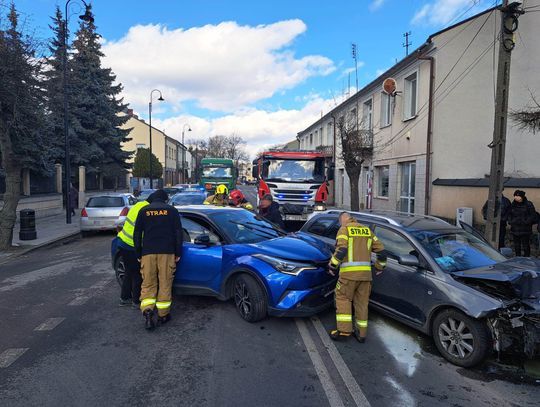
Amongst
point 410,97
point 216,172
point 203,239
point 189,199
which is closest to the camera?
point 203,239

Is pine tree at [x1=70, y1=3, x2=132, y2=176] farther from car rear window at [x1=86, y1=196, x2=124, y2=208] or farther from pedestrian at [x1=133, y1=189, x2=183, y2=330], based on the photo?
pedestrian at [x1=133, y1=189, x2=183, y2=330]

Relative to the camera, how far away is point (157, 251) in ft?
16.6

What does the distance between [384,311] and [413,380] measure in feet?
4.58

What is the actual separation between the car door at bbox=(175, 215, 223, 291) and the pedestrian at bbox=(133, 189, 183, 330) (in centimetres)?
55

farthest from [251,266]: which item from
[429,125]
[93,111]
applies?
[93,111]

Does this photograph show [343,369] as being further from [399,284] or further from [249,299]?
[249,299]

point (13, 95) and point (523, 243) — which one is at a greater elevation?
point (13, 95)

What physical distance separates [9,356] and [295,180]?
36.3 ft

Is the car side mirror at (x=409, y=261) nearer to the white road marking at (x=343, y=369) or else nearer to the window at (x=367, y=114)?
the white road marking at (x=343, y=369)

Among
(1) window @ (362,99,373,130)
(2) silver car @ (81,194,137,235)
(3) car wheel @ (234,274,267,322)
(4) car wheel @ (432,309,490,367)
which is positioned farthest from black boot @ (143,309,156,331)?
(1) window @ (362,99,373,130)

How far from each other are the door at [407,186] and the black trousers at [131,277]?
13.5 meters

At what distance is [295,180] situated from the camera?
14.4 meters

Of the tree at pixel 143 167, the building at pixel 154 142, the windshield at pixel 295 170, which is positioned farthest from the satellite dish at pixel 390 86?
the building at pixel 154 142

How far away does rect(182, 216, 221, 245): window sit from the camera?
5816 mm
